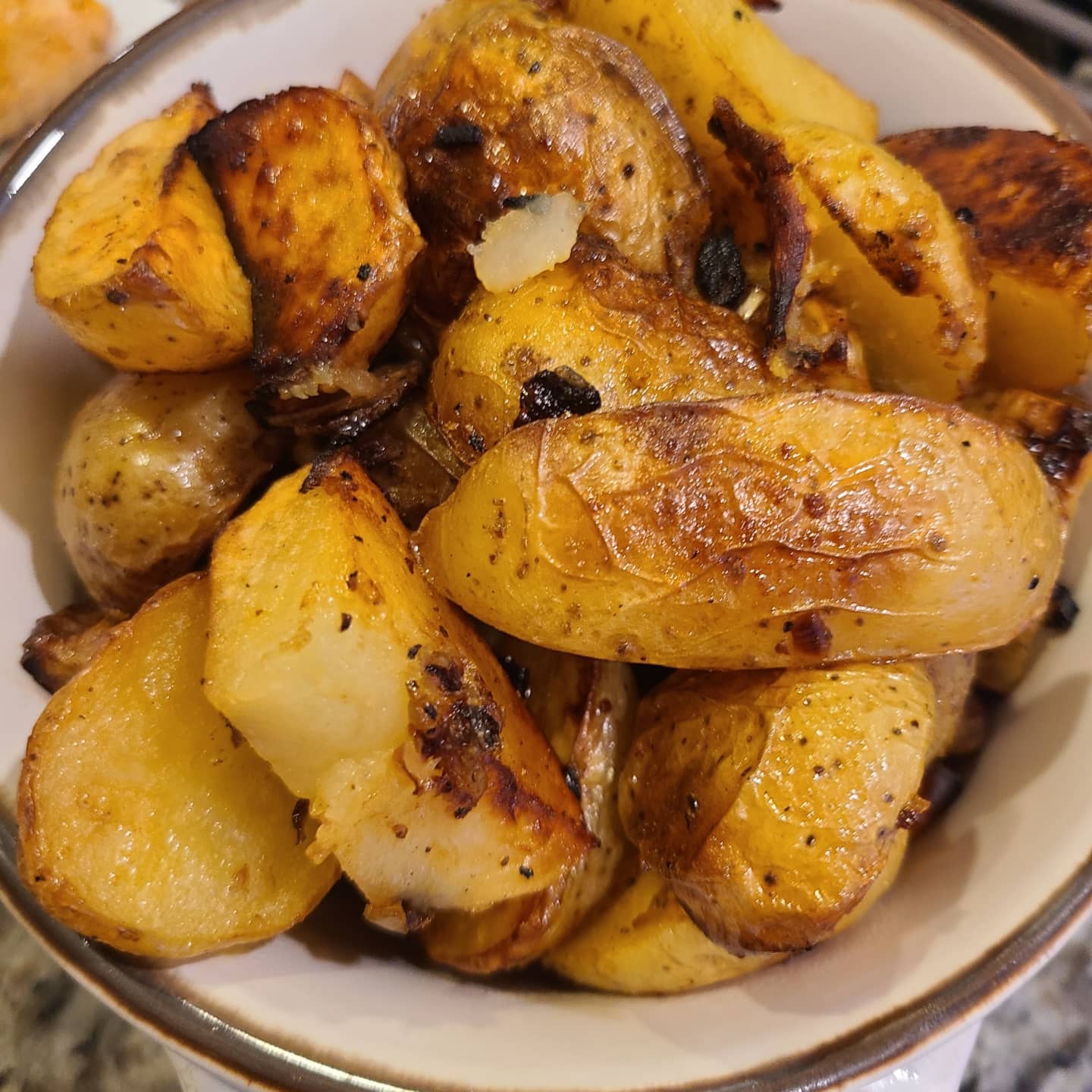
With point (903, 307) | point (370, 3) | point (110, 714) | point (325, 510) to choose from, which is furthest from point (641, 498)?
point (370, 3)

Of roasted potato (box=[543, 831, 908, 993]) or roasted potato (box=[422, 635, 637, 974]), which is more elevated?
roasted potato (box=[422, 635, 637, 974])

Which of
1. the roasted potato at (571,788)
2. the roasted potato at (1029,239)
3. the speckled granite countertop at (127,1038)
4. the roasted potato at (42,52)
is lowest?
the speckled granite countertop at (127,1038)

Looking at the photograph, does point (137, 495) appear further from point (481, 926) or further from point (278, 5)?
point (278, 5)

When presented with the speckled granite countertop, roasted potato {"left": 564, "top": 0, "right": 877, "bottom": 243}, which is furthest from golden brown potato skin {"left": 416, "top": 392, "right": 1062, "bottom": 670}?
the speckled granite countertop

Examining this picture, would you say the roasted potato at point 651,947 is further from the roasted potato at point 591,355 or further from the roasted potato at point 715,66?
the roasted potato at point 715,66

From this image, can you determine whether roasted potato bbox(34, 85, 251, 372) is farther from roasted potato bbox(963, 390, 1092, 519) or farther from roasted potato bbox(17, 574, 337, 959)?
roasted potato bbox(963, 390, 1092, 519)

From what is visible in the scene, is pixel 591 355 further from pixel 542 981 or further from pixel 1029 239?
pixel 542 981

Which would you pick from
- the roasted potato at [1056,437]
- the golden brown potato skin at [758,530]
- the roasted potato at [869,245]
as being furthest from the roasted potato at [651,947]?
the roasted potato at [869,245]
